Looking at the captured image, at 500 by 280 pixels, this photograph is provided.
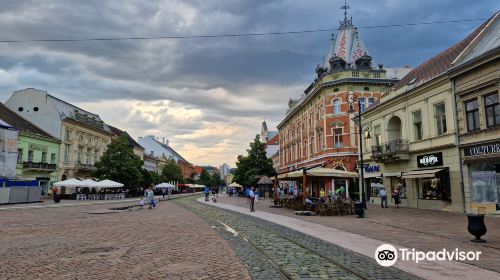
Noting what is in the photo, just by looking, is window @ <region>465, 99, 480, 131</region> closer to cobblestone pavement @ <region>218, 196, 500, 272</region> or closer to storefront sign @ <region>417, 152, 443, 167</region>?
storefront sign @ <region>417, 152, 443, 167</region>

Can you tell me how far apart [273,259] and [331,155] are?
34294mm

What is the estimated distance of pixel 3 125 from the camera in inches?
1480

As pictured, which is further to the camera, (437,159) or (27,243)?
(437,159)

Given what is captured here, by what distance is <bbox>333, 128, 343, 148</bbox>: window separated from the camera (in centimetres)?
4197

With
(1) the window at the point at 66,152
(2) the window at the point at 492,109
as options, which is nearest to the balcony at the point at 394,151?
(2) the window at the point at 492,109

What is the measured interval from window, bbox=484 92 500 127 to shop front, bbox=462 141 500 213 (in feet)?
3.90

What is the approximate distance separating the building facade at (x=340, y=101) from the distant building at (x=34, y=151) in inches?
1355

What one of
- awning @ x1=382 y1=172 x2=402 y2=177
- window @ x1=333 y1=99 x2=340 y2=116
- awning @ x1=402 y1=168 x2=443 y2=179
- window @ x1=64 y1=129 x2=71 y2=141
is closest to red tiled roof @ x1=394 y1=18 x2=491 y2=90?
awning @ x1=402 y1=168 x2=443 y2=179

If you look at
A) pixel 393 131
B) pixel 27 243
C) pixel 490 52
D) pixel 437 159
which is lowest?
pixel 27 243

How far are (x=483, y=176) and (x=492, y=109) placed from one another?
364 cm

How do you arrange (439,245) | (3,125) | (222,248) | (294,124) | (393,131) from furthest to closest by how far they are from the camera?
(294,124)
(3,125)
(393,131)
(439,245)
(222,248)

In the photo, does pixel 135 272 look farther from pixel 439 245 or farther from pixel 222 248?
pixel 439 245

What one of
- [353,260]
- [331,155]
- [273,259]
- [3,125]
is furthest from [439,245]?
[3,125]

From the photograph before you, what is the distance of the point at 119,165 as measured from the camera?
51656 mm
